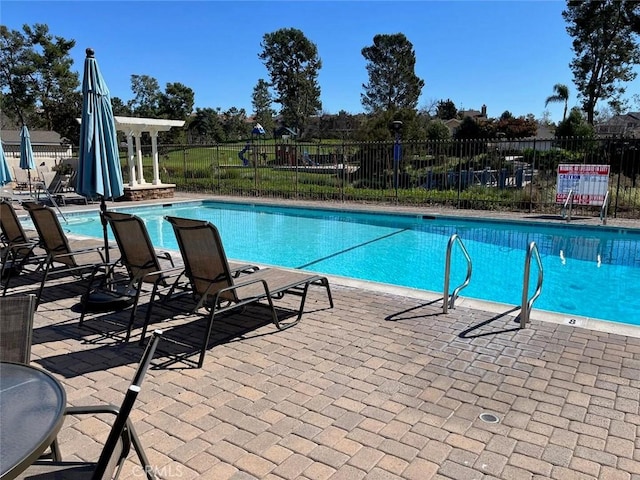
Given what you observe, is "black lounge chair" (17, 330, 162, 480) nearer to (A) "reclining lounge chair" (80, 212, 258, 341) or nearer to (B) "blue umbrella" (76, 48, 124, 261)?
(A) "reclining lounge chair" (80, 212, 258, 341)

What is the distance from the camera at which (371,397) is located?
3219mm

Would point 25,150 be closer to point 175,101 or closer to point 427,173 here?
point 427,173

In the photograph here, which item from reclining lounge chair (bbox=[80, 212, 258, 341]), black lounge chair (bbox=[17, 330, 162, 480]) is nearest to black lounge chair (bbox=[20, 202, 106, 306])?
reclining lounge chair (bbox=[80, 212, 258, 341])

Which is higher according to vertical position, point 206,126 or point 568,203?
point 206,126

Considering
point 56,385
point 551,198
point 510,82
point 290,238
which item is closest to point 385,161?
point 551,198

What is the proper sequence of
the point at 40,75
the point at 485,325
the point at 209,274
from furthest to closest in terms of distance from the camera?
the point at 40,75 < the point at 485,325 < the point at 209,274

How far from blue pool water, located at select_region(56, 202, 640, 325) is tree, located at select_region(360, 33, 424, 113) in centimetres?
4835

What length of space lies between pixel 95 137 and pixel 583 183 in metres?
11.3

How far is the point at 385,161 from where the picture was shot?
17703 millimetres

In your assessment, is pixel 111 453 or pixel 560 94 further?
pixel 560 94

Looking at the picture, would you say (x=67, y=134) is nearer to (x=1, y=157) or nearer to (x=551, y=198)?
(x=1, y=157)

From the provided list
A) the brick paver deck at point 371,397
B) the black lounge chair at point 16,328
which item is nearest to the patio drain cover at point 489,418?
the brick paver deck at point 371,397

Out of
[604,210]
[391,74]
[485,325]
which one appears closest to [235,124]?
[391,74]

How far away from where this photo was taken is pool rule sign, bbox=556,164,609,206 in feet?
38.6
